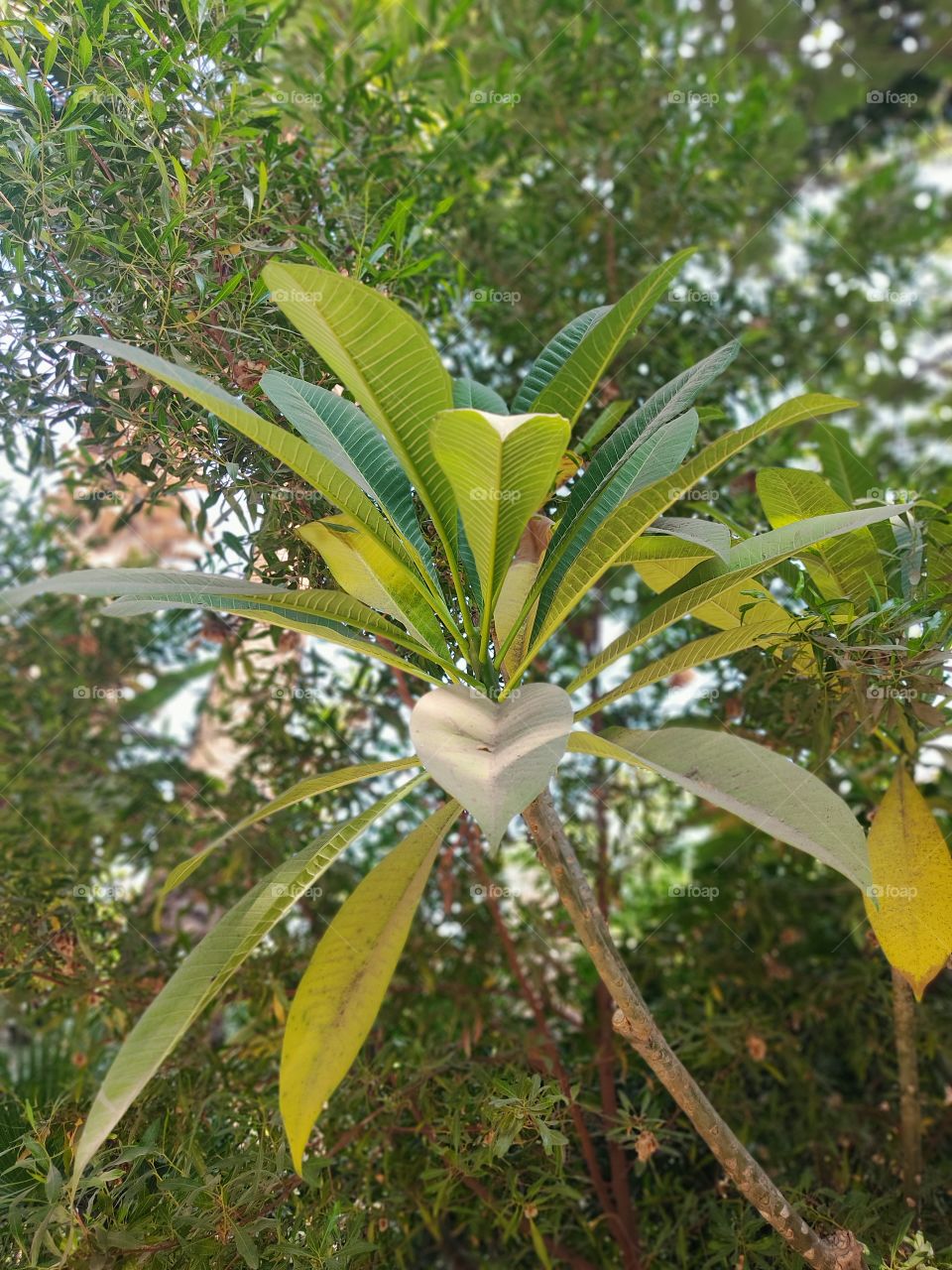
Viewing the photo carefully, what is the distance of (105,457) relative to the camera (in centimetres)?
150

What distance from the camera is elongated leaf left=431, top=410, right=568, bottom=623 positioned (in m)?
0.93

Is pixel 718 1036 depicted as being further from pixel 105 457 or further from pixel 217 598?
pixel 105 457

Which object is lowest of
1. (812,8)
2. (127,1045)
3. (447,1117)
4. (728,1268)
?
(728,1268)

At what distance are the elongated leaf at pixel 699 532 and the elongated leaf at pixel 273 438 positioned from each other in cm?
29

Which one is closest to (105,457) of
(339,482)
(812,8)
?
(339,482)

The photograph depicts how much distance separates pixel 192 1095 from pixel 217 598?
0.85 metres

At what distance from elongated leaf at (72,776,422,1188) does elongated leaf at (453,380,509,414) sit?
1.85 ft

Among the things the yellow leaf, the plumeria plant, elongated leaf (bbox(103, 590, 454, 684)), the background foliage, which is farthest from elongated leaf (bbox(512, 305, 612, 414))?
the yellow leaf

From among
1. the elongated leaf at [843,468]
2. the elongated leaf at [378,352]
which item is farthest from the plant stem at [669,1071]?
the elongated leaf at [843,468]

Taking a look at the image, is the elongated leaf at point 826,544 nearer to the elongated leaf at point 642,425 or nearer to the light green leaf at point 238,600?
the elongated leaf at point 642,425

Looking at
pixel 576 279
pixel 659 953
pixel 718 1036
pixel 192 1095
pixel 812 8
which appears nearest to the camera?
pixel 192 1095

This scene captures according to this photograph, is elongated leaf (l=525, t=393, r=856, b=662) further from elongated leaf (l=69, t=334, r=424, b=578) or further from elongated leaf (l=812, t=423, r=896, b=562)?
elongated leaf (l=812, t=423, r=896, b=562)

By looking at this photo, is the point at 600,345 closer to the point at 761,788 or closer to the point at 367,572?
the point at 367,572

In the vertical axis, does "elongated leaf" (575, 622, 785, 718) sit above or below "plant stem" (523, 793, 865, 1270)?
above
